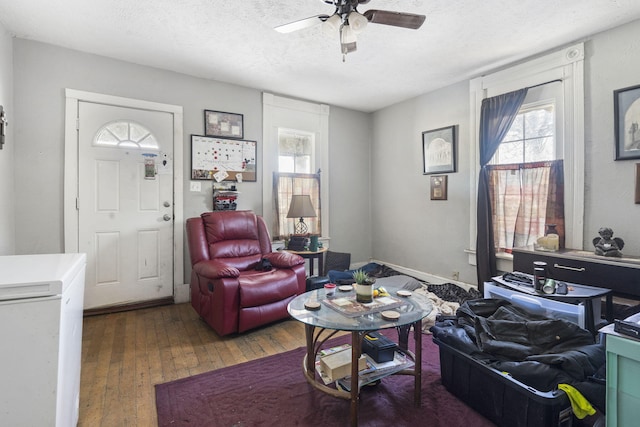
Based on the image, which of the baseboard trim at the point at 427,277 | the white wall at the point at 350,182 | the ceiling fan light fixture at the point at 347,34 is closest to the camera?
the ceiling fan light fixture at the point at 347,34

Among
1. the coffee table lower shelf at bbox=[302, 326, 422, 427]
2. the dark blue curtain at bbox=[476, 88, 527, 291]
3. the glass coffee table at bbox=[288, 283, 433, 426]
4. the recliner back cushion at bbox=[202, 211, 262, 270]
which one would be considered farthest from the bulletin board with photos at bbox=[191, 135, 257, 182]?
the dark blue curtain at bbox=[476, 88, 527, 291]

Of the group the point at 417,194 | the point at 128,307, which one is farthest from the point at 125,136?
the point at 417,194

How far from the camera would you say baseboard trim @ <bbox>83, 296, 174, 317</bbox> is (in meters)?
2.90

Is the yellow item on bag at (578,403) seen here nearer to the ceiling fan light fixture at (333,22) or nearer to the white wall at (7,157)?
the ceiling fan light fixture at (333,22)

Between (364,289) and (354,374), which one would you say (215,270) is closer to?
(364,289)

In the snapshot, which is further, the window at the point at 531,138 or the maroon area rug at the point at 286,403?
the window at the point at 531,138

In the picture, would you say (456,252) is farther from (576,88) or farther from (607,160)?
(576,88)

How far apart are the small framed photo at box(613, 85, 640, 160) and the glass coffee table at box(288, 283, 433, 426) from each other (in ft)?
6.78

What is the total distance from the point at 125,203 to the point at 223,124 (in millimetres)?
1351

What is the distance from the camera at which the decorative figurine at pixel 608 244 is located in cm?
223

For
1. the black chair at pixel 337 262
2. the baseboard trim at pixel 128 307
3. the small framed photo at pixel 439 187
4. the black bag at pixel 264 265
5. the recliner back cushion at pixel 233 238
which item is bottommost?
the baseboard trim at pixel 128 307

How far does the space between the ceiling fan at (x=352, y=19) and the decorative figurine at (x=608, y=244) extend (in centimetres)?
209

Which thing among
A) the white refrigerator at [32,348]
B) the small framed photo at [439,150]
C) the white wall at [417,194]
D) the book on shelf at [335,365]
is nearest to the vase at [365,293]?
the book on shelf at [335,365]

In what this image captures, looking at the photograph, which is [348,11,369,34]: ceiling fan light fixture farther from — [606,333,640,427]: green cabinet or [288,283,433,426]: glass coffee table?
[606,333,640,427]: green cabinet
